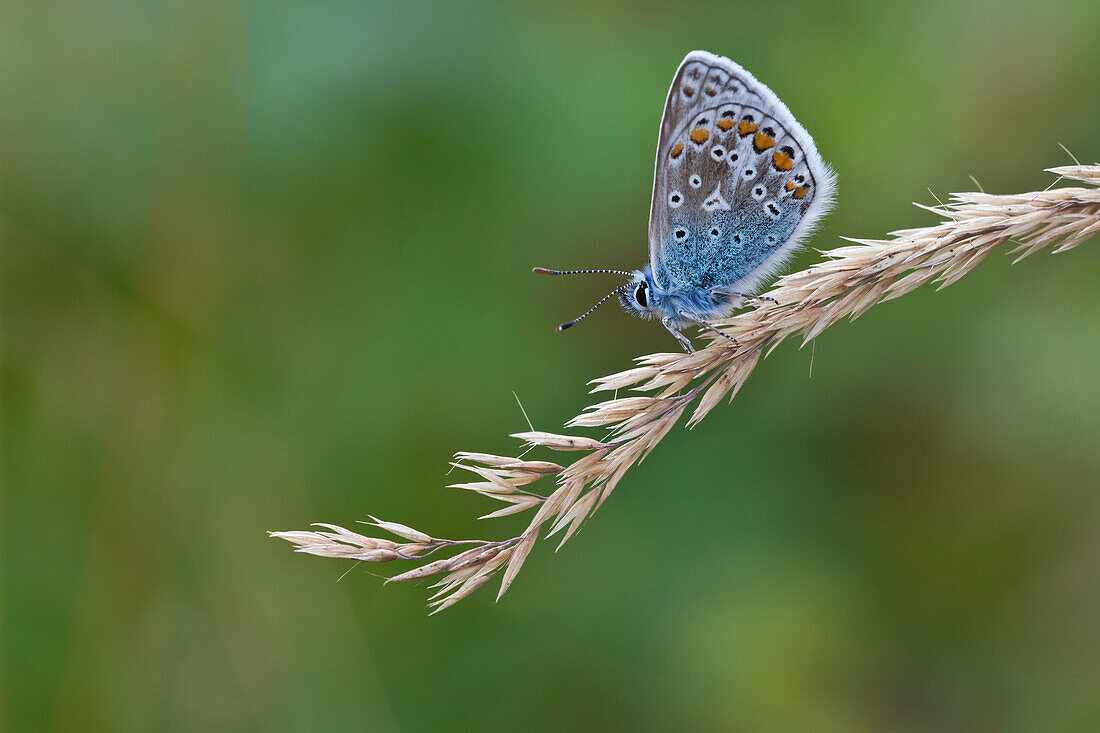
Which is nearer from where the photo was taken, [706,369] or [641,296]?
[706,369]

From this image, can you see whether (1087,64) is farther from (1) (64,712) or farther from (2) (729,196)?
(1) (64,712)

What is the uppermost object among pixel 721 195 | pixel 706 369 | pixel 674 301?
pixel 721 195

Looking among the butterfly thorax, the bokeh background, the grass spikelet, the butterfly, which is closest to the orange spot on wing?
the butterfly

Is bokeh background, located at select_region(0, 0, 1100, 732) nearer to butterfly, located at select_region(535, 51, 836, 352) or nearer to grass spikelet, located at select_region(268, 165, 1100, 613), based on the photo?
butterfly, located at select_region(535, 51, 836, 352)

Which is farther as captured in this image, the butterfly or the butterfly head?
the butterfly head

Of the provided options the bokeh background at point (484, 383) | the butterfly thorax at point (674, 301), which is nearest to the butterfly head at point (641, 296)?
the butterfly thorax at point (674, 301)

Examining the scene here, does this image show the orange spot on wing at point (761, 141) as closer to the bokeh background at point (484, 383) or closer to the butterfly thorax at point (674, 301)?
the butterfly thorax at point (674, 301)

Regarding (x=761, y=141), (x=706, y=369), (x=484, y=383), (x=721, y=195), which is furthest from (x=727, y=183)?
(x=484, y=383)

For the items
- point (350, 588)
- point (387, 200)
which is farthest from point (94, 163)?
point (350, 588)

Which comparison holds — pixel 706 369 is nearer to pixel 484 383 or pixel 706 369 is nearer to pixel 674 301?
pixel 674 301

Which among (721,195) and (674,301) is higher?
(721,195)
